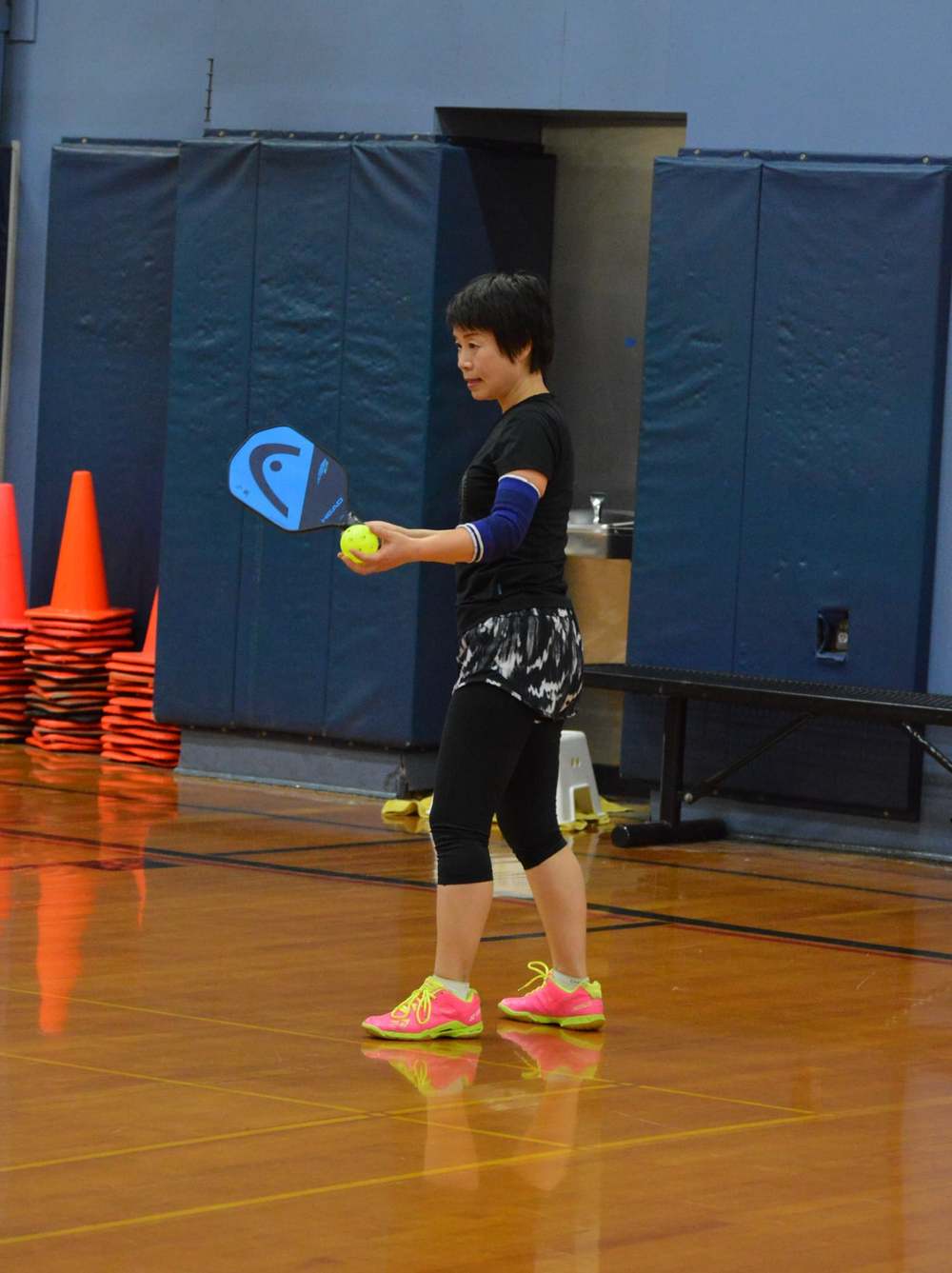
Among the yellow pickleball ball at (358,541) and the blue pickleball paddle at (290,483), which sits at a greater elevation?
the blue pickleball paddle at (290,483)

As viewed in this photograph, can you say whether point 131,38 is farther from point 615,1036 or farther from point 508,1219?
point 508,1219

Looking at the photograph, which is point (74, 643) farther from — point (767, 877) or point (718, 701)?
point (767, 877)

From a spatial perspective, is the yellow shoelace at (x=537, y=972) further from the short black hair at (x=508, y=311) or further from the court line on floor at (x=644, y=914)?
the short black hair at (x=508, y=311)

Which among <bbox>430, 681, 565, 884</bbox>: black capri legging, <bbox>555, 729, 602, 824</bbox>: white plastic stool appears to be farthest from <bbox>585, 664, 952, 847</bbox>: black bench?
<bbox>430, 681, 565, 884</bbox>: black capri legging

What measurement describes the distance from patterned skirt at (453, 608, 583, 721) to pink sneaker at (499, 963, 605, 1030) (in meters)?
0.71

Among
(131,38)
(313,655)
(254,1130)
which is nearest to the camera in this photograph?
(254,1130)

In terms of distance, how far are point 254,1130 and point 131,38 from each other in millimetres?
8583

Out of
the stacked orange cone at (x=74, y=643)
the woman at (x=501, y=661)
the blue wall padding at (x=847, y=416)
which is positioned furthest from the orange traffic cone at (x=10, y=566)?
the woman at (x=501, y=661)

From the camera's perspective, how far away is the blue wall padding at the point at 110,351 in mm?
12039

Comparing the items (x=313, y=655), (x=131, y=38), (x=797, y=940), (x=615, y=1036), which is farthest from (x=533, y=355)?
(x=131, y=38)

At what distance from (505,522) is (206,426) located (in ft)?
20.1

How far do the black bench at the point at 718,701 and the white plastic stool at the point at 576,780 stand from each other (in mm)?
405

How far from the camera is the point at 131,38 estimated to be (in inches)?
478

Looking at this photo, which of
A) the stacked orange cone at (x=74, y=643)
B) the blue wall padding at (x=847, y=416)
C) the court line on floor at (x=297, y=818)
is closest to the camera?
the court line on floor at (x=297, y=818)
